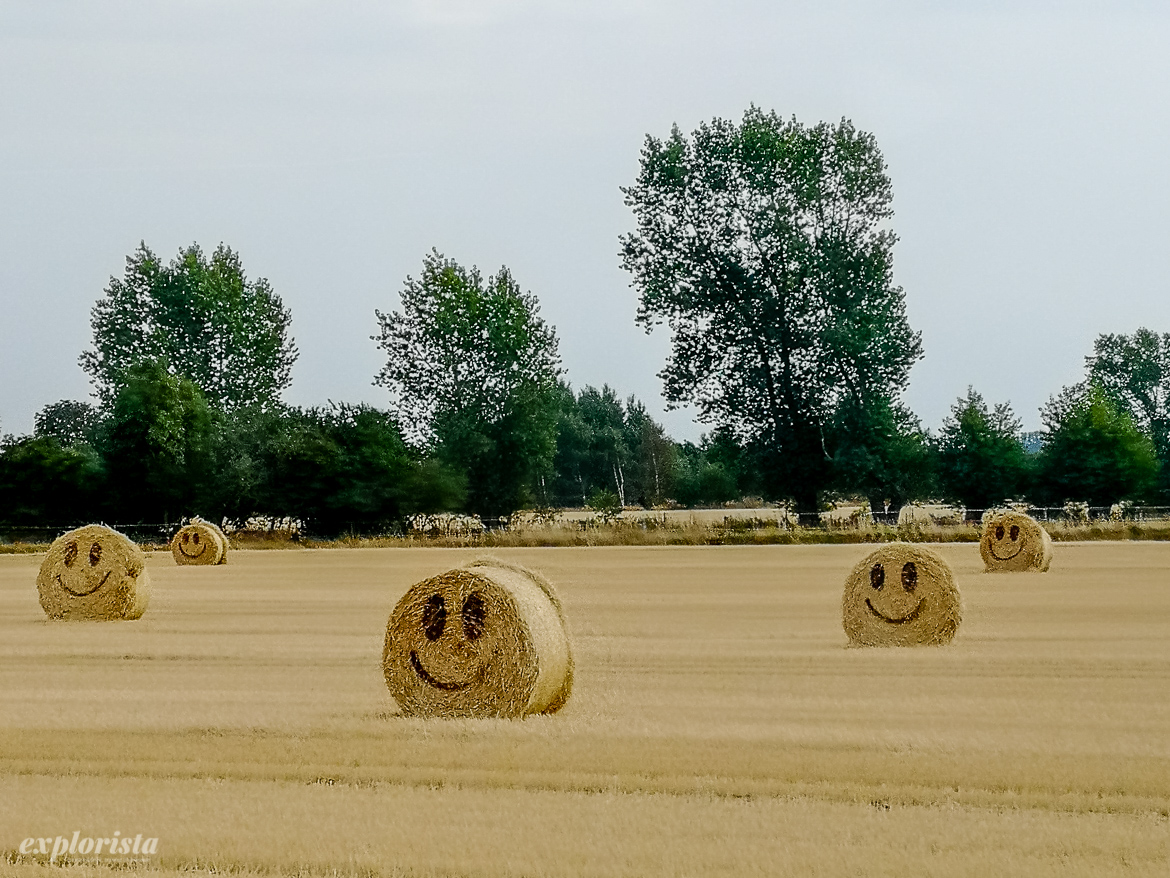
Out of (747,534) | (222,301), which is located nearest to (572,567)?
(747,534)

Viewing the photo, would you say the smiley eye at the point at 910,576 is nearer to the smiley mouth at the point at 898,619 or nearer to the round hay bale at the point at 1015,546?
the smiley mouth at the point at 898,619

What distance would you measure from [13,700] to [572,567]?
23.3 metres

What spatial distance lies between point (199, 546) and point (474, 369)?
98.3ft

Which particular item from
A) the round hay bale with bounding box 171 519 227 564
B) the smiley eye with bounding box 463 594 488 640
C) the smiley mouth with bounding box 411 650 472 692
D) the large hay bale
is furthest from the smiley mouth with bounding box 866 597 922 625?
the round hay bale with bounding box 171 519 227 564

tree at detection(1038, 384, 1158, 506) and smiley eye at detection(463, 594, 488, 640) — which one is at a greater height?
tree at detection(1038, 384, 1158, 506)

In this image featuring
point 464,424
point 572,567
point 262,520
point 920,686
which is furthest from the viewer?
point 464,424

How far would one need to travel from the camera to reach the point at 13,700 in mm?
12523

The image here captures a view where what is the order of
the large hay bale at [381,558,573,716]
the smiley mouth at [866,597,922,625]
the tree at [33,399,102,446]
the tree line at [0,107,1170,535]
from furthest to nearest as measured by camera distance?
the tree at [33,399,102,446] < the tree line at [0,107,1170,535] < the smiley mouth at [866,597,922,625] < the large hay bale at [381,558,573,716]

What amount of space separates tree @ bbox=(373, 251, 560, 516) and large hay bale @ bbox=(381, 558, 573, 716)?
52718mm

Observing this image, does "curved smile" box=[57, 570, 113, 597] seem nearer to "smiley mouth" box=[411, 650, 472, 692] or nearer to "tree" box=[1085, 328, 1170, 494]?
"smiley mouth" box=[411, 650, 472, 692]

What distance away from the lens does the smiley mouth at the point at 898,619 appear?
17281 mm

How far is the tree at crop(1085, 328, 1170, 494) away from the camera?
9788 cm

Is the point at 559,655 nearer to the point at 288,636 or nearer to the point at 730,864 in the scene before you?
the point at 730,864

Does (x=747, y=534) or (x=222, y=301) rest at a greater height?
(x=222, y=301)
